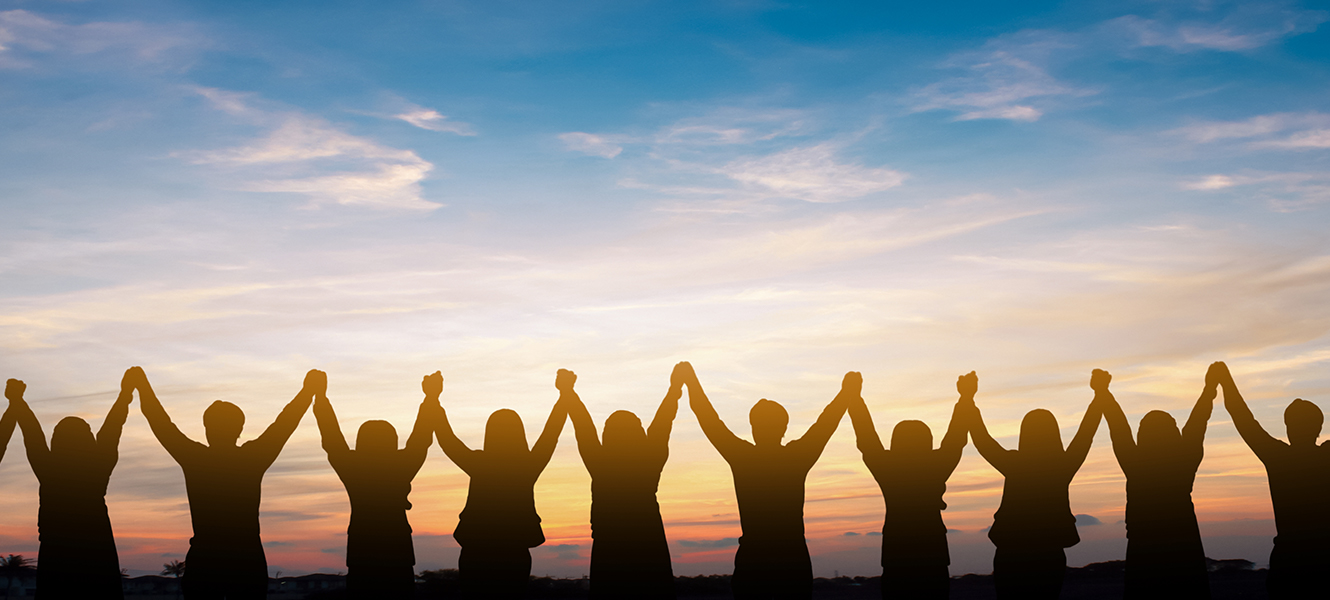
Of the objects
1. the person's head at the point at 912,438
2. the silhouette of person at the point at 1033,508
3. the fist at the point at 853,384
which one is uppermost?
the fist at the point at 853,384

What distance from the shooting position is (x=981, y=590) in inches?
722

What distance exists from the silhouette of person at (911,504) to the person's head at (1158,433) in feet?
8.96

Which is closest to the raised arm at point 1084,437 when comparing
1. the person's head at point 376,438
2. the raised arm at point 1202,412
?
the raised arm at point 1202,412

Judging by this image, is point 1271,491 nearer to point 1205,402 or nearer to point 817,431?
point 1205,402

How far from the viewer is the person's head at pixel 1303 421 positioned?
40.9 ft

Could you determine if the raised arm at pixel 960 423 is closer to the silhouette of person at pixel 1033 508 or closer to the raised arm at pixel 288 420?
the silhouette of person at pixel 1033 508

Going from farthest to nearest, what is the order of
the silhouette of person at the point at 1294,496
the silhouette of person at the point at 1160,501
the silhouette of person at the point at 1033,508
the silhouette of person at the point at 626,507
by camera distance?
the silhouette of person at the point at 1294,496 → the silhouette of person at the point at 1160,501 → the silhouette of person at the point at 1033,508 → the silhouette of person at the point at 626,507

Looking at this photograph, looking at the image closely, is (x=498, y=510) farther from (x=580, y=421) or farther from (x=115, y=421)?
(x=115, y=421)

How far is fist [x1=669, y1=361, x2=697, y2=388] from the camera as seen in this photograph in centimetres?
1129

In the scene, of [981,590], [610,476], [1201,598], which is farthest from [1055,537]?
[981,590]

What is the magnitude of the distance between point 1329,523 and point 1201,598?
7.22 feet

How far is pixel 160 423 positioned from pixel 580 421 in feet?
16.4

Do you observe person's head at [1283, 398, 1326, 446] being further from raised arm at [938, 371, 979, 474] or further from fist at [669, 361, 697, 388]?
fist at [669, 361, 697, 388]

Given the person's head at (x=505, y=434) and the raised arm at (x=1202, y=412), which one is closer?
the person's head at (x=505, y=434)
